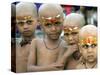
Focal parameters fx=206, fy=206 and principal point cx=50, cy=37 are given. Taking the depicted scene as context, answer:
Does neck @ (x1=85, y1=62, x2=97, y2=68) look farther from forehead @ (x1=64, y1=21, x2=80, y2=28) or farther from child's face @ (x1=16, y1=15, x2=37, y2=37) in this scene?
child's face @ (x1=16, y1=15, x2=37, y2=37)

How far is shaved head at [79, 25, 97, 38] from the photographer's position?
228 centimetres

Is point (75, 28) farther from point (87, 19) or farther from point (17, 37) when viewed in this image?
point (17, 37)

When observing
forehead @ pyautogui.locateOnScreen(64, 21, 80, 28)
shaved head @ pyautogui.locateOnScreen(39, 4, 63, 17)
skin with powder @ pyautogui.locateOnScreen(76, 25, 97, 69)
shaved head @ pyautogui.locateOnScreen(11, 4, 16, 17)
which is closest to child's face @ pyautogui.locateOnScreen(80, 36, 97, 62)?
skin with powder @ pyautogui.locateOnScreen(76, 25, 97, 69)

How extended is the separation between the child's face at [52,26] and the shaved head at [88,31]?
0.88 feet

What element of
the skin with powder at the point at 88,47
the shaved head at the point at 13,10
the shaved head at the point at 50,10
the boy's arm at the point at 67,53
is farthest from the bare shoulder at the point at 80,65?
the shaved head at the point at 13,10

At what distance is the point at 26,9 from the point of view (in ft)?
6.74

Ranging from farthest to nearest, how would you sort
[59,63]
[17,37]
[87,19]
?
[87,19], [59,63], [17,37]

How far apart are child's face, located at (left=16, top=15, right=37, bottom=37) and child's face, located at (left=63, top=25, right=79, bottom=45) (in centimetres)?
35

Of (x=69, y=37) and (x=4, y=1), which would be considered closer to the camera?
(x=4, y=1)

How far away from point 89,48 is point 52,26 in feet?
1.66

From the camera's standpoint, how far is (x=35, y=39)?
2098 mm

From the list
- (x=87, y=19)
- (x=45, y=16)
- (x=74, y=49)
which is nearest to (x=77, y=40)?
(x=74, y=49)

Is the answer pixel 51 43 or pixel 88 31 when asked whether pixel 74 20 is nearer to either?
pixel 88 31

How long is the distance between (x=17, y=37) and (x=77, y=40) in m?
0.67
